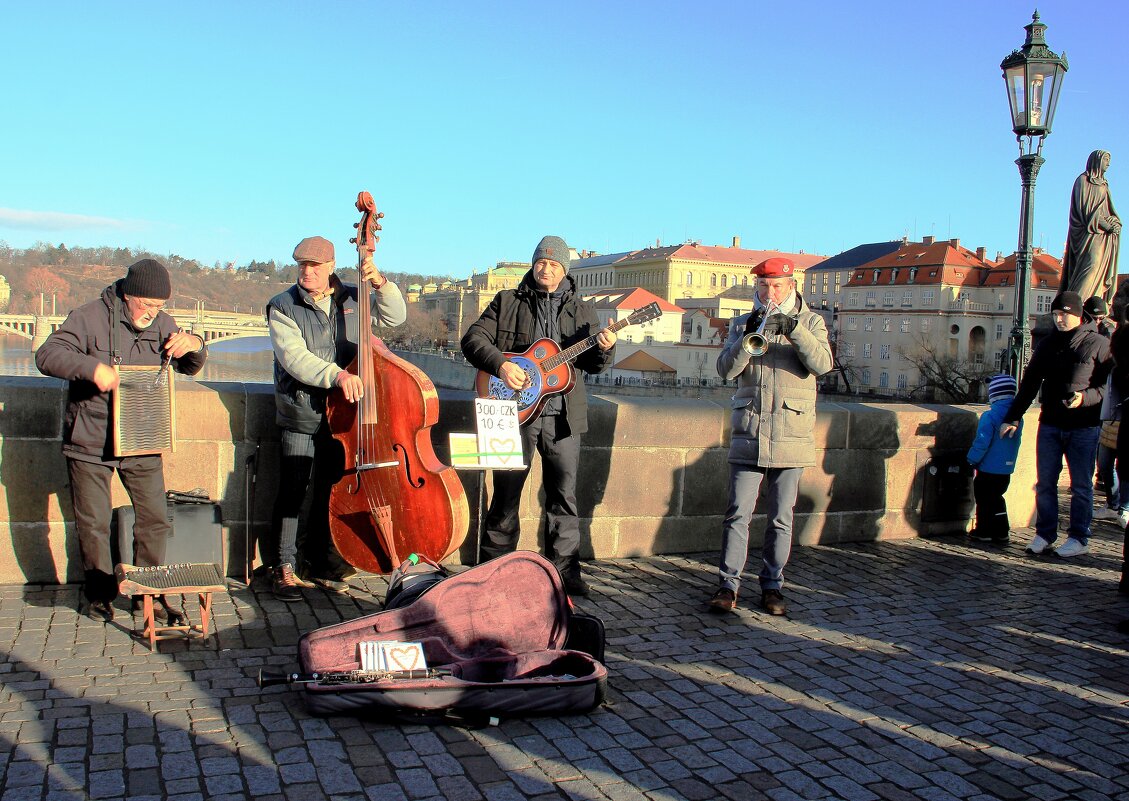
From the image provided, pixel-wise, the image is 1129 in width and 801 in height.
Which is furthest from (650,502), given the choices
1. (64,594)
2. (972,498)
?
(64,594)

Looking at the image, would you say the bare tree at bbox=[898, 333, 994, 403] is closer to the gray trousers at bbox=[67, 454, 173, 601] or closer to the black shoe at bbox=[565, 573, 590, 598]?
the black shoe at bbox=[565, 573, 590, 598]

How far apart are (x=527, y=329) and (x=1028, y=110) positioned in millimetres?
6902

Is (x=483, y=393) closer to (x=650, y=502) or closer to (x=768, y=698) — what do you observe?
(x=650, y=502)

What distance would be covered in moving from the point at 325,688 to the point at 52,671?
1.29 meters

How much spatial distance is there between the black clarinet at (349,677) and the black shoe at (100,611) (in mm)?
1499

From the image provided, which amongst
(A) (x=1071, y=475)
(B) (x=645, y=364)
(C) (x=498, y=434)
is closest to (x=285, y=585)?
(C) (x=498, y=434)

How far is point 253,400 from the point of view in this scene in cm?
572

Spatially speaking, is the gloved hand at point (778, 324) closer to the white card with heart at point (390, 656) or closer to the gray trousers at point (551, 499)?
the gray trousers at point (551, 499)

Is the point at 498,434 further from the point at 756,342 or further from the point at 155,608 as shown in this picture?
the point at 155,608

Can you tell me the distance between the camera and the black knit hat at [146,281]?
185 inches

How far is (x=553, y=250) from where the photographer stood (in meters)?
5.38

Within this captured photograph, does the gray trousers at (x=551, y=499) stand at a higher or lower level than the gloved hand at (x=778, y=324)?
lower

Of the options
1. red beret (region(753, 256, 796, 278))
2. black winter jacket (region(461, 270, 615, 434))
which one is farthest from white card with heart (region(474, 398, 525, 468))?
red beret (region(753, 256, 796, 278))

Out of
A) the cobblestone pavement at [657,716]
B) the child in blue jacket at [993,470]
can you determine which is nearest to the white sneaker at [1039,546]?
the child in blue jacket at [993,470]
